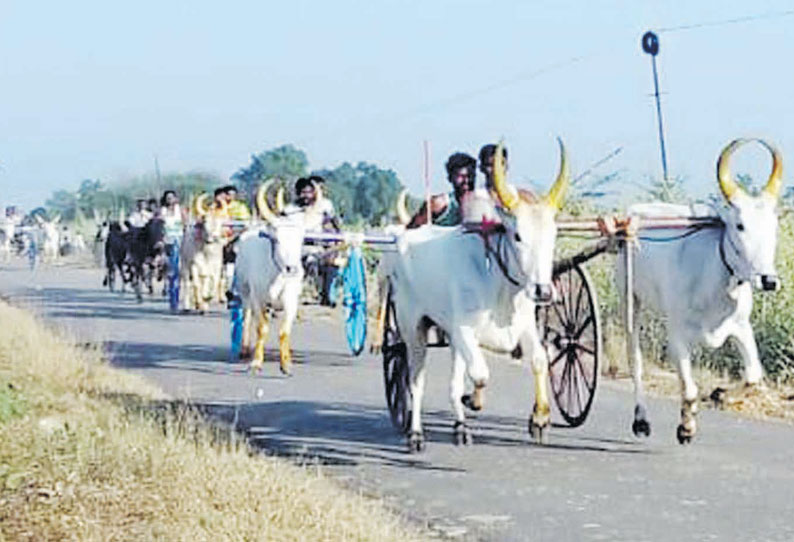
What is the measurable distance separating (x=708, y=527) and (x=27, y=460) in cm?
363

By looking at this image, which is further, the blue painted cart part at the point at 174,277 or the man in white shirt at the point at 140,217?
the man in white shirt at the point at 140,217

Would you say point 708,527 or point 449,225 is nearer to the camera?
point 708,527

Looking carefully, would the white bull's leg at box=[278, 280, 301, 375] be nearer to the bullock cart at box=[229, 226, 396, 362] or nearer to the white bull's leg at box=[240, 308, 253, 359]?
the bullock cart at box=[229, 226, 396, 362]

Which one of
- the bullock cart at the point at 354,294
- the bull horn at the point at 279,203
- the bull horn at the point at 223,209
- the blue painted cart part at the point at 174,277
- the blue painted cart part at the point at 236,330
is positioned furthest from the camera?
the blue painted cart part at the point at 174,277

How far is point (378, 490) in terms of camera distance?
31.2ft

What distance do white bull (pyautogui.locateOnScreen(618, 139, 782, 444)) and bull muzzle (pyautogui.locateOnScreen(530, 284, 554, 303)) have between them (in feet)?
3.82

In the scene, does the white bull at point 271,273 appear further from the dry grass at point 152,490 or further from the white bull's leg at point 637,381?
the white bull's leg at point 637,381

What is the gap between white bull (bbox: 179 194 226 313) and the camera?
73.2ft

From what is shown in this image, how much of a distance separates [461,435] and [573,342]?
4.77 feet

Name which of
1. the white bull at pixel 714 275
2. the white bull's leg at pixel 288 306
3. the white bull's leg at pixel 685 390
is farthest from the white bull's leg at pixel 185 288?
the white bull's leg at pixel 685 390

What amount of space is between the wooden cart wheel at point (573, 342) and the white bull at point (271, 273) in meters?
3.99

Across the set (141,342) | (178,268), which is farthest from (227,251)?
(141,342)

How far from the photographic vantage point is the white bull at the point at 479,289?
9.75 metres

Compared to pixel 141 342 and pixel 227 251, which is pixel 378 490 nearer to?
pixel 141 342
